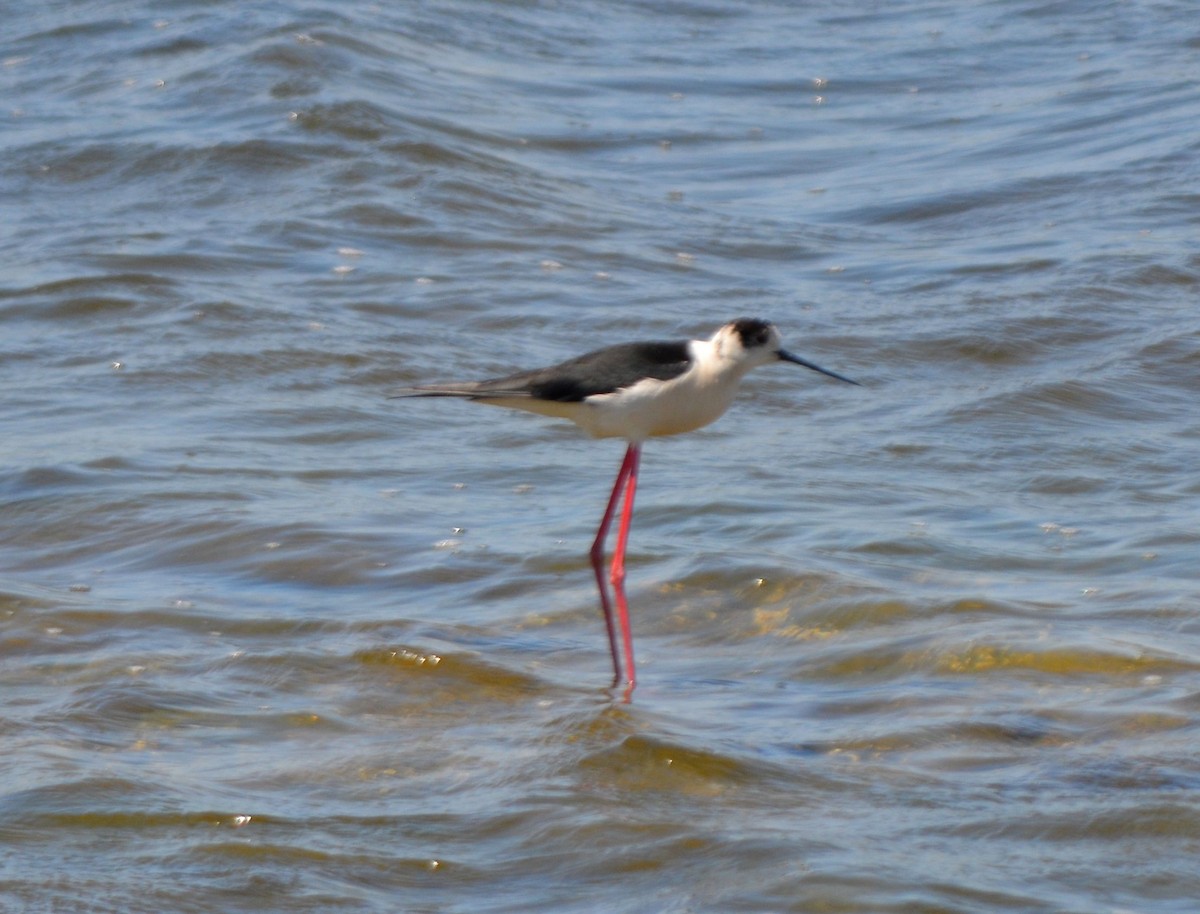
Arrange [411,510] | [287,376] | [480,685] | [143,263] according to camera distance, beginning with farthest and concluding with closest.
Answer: [143,263] → [287,376] → [411,510] → [480,685]

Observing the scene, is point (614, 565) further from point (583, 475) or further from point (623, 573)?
point (583, 475)

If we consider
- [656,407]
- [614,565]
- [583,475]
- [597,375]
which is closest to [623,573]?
→ [614,565]

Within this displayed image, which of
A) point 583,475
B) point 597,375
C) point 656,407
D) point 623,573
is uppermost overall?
point 597,375

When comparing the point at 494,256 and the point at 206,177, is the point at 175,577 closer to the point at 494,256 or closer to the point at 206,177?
the point at 494,256

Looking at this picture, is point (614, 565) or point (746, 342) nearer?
point (746, 342)

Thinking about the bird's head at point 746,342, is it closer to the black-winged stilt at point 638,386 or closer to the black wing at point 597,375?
the black-winged stilt at point 638,386

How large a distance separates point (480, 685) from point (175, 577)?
59.2 inches

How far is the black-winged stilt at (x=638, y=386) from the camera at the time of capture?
6.15 meters

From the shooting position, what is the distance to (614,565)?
6.45 meters

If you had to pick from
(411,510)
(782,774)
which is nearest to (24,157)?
(411,510)

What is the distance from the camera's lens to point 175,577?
6645 mm

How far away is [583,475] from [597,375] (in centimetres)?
176

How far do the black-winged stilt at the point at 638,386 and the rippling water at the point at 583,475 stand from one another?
589 mm

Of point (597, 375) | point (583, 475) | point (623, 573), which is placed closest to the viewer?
point (597, 375)
